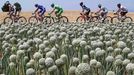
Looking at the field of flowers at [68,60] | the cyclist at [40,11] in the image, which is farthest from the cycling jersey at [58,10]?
the field of flowers at [68,60]

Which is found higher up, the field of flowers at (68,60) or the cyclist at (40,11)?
the field of flowers at (68,60)

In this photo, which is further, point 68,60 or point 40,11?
point 40,11

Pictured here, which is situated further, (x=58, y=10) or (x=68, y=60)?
(x=58, y=10)

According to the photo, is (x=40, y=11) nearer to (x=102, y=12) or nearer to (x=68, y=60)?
(x=102, y=12)

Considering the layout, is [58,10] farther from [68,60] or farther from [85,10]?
[68,60]

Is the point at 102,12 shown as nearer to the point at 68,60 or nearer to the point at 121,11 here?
the point at 121,11

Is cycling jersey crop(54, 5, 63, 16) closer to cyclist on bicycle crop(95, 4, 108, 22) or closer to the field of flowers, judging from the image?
cyclist on bicycle crop(95, 4, 108, 22)

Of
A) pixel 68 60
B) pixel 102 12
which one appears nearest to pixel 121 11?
pixel 102 12

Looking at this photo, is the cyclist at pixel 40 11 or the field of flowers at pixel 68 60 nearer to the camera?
the field of flowers at pixel 68 60

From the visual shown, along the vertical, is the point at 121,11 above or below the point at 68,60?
below

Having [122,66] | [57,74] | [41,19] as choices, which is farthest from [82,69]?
[41,19]

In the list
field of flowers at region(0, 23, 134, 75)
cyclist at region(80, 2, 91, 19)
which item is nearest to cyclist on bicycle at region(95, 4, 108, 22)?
cyclist at region(80, 2, 91, 19)

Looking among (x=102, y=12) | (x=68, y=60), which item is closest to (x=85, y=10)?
(x=102, y=12)

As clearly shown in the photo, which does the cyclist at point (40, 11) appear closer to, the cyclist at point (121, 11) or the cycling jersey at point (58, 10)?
the cycling jersey at point (58, 10)
